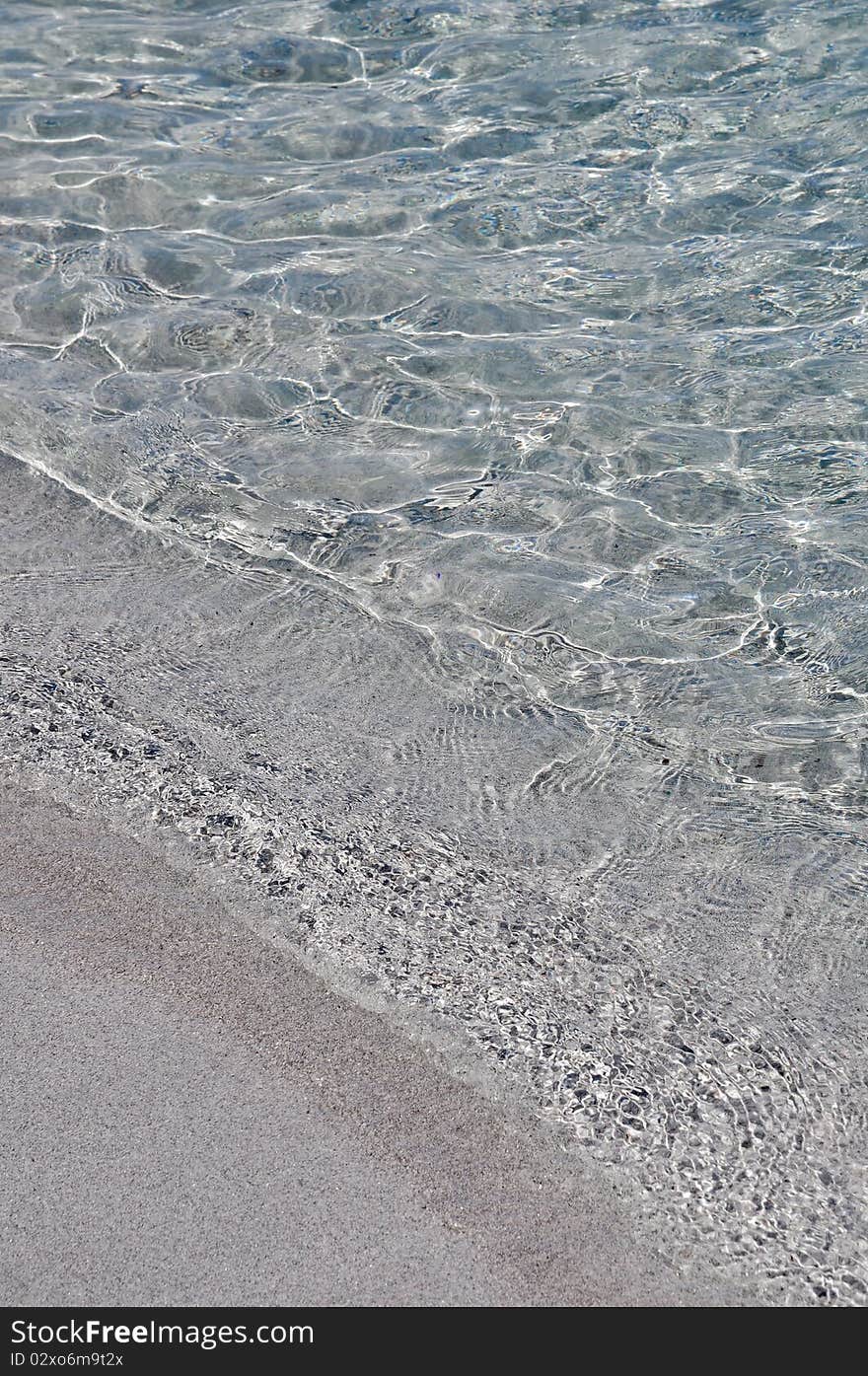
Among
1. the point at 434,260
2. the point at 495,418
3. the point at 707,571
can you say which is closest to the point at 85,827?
the point at 707,571

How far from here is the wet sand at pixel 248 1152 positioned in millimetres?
2184

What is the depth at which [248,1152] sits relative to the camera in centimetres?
236

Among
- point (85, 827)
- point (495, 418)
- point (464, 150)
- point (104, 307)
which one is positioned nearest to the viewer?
point (85, 827)

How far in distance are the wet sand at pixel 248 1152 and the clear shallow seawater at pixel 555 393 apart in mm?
205

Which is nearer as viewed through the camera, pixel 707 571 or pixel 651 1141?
pixel 651 1141

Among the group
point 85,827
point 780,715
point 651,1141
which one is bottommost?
point 780,715

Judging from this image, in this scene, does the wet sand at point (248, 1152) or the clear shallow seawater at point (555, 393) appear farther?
the clear shallow seawater at point (555, 393)

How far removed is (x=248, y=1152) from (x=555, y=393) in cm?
377

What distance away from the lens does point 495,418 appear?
17.1ft

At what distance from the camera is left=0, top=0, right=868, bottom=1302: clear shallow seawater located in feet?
10.2

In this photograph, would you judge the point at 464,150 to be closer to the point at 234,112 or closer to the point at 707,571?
the point at 234,112

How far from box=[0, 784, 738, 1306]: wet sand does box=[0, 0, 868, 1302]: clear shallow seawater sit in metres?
0.21

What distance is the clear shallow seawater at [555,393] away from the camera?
3.12 meters

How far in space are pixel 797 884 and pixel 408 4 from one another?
783cm
